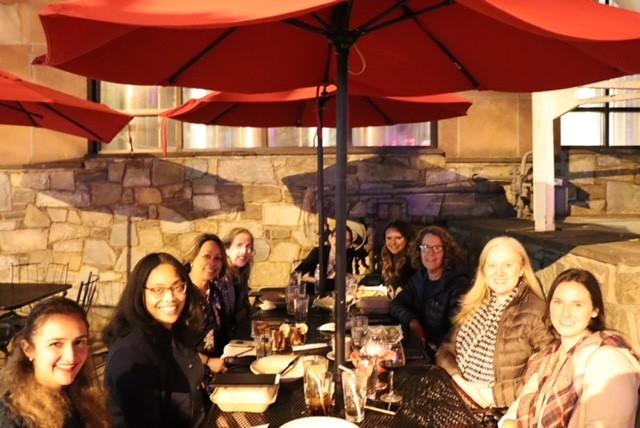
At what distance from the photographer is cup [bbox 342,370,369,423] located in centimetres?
197

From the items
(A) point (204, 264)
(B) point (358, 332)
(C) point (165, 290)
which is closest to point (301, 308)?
(A) point (204, 264)

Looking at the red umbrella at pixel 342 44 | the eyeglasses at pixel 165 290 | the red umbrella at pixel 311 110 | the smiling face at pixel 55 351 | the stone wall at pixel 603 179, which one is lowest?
the smiling face at pixel 55 351

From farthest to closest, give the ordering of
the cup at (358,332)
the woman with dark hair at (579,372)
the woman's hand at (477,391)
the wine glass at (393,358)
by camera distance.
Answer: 1. the woman's hand at (477,391)
2. the cup at (358,332)
3. the wine glass at (393,358)
4. the woman with dark hair at (579,372)

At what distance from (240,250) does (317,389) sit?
8.78 feet

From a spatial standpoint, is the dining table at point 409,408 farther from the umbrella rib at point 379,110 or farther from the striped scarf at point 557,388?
the umbrella rib at point 379,110

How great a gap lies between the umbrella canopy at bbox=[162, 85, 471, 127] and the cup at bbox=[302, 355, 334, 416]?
8.99 ft

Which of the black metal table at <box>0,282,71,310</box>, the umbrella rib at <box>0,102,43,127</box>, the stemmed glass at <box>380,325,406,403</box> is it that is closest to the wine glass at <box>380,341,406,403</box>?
the stemmed glass at <box>380,325,406,403</box>

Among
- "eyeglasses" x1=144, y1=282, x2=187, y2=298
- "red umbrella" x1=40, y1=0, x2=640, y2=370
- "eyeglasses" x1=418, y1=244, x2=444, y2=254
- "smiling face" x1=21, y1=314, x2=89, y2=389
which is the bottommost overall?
"smiling face" x1=21, y1=314, x2=89, y2=389

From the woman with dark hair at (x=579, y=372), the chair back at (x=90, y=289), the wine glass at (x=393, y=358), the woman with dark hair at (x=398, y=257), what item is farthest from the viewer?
the chair back at (x=90, y=289)

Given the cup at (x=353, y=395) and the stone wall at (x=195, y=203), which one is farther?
the stone wall at (x=195, y=203)

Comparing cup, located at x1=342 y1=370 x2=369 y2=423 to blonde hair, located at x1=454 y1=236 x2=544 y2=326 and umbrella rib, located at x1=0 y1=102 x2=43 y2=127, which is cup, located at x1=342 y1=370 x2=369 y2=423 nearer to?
blonde hair, located at x1=454 y1=236 x2=544 y2=326

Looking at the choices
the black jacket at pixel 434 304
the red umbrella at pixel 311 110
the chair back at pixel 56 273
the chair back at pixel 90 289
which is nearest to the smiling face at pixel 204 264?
the red umbrella at pixel 311 110

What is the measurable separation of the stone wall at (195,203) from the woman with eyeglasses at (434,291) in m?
2.59

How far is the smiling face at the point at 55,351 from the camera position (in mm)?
1775
